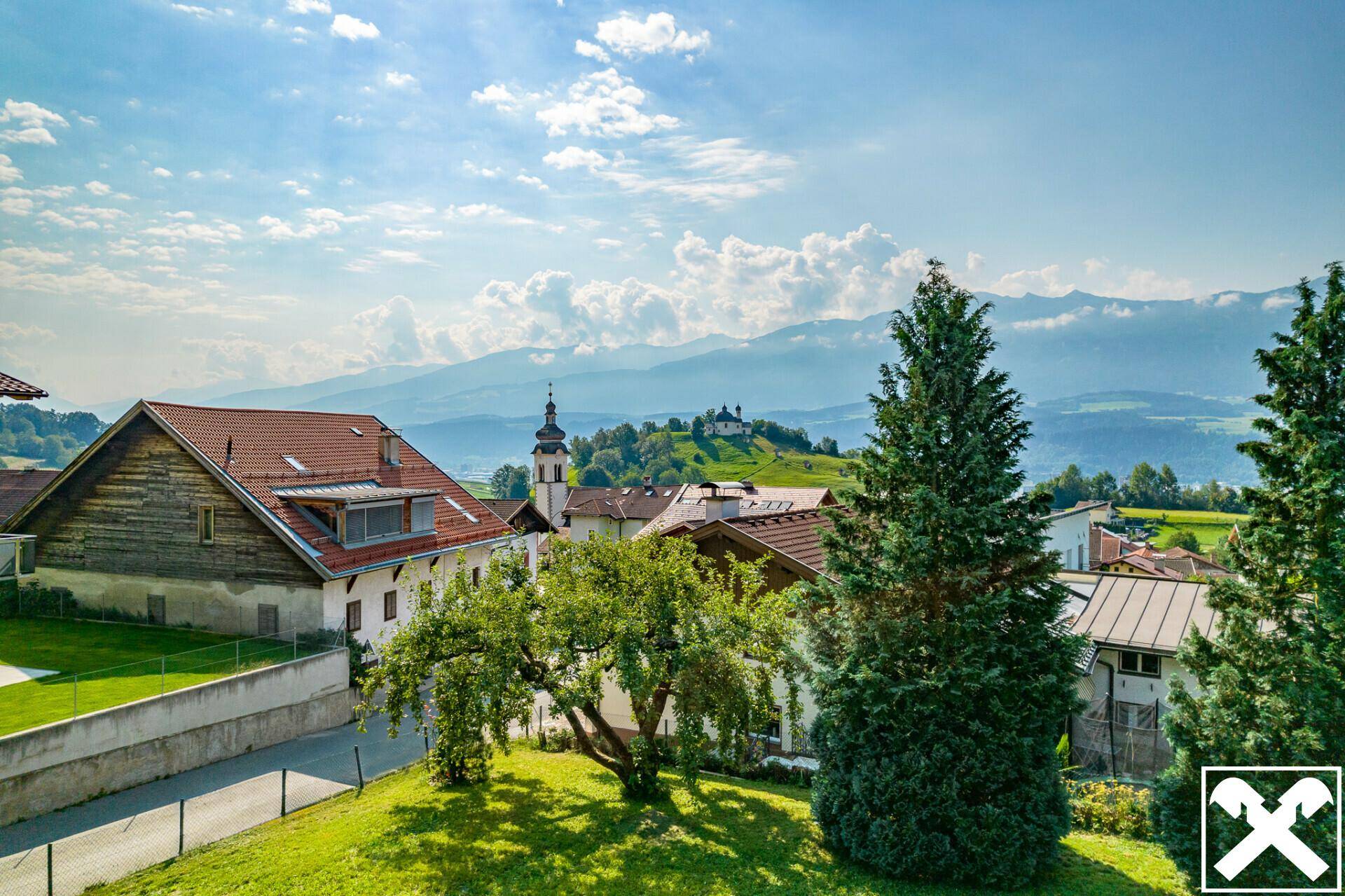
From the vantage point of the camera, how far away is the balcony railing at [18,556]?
82.4 ft

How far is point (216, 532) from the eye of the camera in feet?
81.8

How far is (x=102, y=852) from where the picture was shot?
13414 mm

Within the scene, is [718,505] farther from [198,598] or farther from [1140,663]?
[198,598]

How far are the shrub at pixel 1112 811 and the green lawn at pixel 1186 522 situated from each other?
85.0 metres

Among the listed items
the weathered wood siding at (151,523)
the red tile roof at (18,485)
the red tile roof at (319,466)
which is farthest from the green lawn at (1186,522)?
the red tile roof at (18,485)

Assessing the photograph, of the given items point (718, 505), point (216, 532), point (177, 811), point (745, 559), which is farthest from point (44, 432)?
point (745, 559)

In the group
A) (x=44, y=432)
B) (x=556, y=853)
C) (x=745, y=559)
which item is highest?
(x=44, y=432)

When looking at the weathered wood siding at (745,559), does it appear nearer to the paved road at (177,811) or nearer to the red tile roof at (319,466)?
the paved road at (177,811)

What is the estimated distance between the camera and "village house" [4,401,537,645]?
24.4 metres

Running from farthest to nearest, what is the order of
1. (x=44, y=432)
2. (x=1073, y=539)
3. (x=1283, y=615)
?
A: (x=44, y=432)
(x=1073, y=539)
(x=1283, y=615)

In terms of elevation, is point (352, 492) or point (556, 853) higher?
point (352, 492)

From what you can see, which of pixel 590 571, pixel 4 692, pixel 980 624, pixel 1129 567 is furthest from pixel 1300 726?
pixel 1129 567

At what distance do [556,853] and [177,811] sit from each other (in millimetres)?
8740

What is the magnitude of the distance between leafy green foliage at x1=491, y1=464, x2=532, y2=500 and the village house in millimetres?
116806
